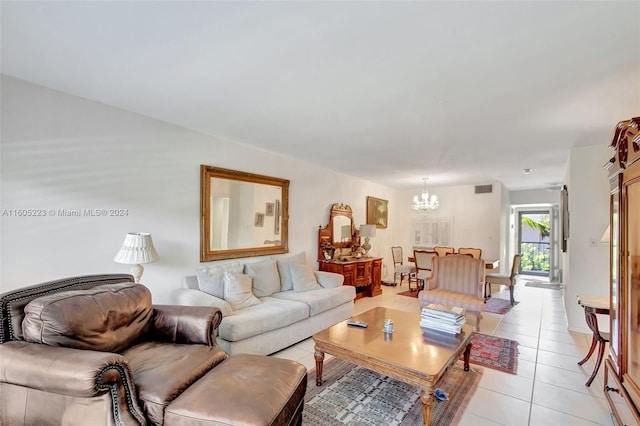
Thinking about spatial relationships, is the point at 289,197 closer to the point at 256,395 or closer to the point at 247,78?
the point at 247,78

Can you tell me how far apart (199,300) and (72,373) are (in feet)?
5.16

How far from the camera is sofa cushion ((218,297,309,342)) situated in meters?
2.73

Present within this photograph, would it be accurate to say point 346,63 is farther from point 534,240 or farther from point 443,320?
point 534,240

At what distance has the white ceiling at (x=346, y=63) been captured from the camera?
1.54 meters

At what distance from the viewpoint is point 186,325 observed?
214 centimetres

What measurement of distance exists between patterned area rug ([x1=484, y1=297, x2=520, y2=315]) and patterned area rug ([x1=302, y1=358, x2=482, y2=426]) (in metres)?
2.57

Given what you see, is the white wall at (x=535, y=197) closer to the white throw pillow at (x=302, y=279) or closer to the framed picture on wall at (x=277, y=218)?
the white throw pillow at (x=302, y=279)

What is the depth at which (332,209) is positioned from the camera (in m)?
5.66

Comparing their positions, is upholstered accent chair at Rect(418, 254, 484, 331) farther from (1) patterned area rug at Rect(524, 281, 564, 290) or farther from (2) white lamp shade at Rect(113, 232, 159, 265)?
(1) patterned area rug at Rect(524, 281, 564, 290)

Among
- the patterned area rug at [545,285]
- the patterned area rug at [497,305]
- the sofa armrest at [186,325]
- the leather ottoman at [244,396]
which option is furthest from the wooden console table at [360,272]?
the patterned area rug at [545,285]

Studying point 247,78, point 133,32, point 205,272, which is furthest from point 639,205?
point 205,272

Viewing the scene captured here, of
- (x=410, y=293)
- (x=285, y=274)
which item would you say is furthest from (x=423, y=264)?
(x=285, y=274)

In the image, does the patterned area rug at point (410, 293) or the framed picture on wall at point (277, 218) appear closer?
the framed picture on wall at point (277, 218)

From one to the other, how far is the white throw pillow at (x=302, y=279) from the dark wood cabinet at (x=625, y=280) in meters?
2.98
